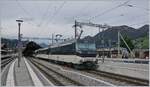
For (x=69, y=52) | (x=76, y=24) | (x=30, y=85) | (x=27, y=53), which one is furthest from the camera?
(x=27, y=53)

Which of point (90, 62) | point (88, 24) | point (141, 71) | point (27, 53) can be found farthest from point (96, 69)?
point (27, 53)

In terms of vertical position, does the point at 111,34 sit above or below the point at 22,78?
above

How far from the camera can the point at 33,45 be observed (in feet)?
444

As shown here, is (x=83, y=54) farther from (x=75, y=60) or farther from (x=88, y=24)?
(x=88, y=24)

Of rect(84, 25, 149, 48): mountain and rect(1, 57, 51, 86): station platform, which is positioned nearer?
rect(1, 57, 51, 86): station platform

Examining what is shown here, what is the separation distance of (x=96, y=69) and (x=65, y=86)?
666 inches

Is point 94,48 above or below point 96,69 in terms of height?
above

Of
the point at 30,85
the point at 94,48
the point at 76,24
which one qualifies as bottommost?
the point at 30,85

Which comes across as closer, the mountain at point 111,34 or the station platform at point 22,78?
the station platform at point 22,78

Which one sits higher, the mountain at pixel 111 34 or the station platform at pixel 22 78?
the mountain at pixel 111 34

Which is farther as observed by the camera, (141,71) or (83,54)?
(83,54)

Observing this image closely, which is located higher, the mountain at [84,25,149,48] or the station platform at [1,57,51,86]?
the mountain at [84,25,149,48]

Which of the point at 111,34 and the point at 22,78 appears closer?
the point at 22,78

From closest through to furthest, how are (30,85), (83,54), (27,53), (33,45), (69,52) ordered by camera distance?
(30,85), (83,54), (69,52), (33,45), (27,53)
